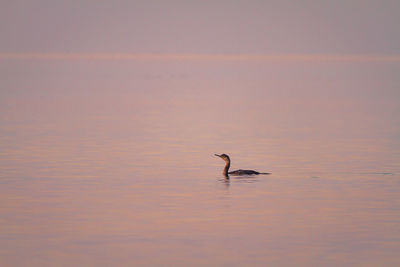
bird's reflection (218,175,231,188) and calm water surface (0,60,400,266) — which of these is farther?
bird's reflection (218,175,231,188)

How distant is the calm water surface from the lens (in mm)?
20297

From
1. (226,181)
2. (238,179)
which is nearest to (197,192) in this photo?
(226,181)

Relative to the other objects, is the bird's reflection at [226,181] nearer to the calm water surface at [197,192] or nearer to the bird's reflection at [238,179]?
the bird's reflection at [238,179]

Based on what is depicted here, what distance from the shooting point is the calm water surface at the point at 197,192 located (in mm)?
20297

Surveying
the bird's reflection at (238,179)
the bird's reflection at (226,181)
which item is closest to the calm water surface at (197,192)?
the bird's reflection at (238,179)

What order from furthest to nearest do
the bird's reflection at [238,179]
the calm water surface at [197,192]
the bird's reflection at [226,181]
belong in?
the bird's reflection at [238,179], the bird's reflection at [226,181], the calm water surface at [197,192]

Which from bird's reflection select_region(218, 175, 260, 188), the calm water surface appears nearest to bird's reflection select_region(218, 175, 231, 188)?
bird's reflection select_region(218, 175, 260, 188)

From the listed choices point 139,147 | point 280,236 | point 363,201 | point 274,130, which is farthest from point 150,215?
point 274,130

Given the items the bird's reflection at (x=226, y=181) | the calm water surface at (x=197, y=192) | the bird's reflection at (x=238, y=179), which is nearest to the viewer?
the calm water surface at (x=197, y=192)

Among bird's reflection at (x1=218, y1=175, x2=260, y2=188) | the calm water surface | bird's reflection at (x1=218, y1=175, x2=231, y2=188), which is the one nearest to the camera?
the calm water surface

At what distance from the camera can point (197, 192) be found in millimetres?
27125

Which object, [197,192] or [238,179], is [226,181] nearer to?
[238,179]

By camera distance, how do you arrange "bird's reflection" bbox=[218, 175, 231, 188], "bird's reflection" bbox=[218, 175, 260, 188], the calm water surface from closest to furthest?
the calm water surface → "bird's reflection" bbox=[218, 175, 231, 188] → "bird's reflection" bbox=[218, 175, 260, 188]

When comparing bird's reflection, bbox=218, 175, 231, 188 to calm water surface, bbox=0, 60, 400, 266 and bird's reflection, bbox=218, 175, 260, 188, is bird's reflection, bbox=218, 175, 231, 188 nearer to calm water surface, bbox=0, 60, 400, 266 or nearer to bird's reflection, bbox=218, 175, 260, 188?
bird's reflection, bbox=218, 175, 260, 188
